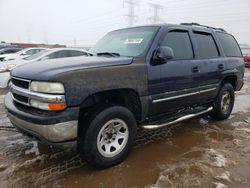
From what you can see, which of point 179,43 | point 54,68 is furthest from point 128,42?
point 54,68

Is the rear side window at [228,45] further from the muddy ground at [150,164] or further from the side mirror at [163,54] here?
the side mirror at [163,54]

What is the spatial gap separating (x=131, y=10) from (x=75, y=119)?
2142 inches

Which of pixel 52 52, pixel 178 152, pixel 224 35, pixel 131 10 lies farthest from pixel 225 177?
pixel 131 10

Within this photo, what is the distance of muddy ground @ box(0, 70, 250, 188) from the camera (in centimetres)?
304

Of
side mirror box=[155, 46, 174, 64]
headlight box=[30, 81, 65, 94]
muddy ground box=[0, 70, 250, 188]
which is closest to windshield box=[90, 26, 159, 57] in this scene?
side mirror box=[155, 46, 174, 64]

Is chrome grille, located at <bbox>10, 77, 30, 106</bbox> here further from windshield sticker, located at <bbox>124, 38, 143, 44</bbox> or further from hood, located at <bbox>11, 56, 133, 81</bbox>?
windshield sticker, located at <bbox>124, 38, 143, 44</bbox>

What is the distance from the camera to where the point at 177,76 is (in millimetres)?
4066

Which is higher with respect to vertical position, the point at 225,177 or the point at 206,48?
the point at 206,48

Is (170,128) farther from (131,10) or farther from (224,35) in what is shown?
(131,10)

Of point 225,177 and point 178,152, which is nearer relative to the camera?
point 225,177

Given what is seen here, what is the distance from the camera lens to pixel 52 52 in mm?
8836

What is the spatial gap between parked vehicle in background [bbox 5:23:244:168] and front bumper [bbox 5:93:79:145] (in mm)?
11

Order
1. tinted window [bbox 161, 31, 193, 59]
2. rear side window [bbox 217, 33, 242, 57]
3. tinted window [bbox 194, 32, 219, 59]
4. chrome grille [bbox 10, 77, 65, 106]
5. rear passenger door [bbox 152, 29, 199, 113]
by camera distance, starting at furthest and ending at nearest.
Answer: rear side window [bbox 217, 33, 242, 57]
tinted window [bbox 194, 32, 219, 59]
tinted window [bbox 161, 31, 193, 59]
rear passenger door [bbox 152, 29, 199, 113]
chrome grille [bbox 10, 77, 65, 106]

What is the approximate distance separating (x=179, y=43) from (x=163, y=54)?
0.83 metres
